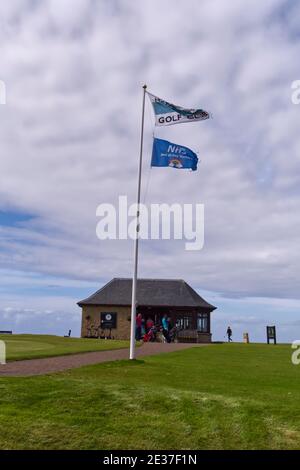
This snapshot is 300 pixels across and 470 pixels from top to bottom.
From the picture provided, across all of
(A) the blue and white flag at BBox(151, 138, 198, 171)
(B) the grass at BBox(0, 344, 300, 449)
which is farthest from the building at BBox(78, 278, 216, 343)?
(B) the grass at BBox(0, 344, 300, 449)

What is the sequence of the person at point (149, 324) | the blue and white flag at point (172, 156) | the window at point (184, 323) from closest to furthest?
the blue and white flag at point (172, 156)
the person at point (149, 324)
the window at point (184, 323)

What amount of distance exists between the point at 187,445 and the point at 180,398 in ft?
7.20

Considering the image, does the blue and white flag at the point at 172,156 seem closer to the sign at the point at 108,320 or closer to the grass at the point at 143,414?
the grass at the point at 143,414

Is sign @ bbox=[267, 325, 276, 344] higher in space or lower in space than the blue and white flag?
lower

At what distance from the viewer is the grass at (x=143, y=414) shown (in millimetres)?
7543

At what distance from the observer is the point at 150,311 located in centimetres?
4738

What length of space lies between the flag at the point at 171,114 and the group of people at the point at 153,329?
2395 centimetres

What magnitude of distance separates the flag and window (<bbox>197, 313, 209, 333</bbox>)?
92.6 ft

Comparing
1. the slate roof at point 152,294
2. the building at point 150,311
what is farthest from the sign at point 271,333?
the slate roof at point 152,294

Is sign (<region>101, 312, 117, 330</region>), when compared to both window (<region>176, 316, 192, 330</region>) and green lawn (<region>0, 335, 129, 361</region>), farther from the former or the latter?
green lawn (<region>0, 335, 129, 361</region>)

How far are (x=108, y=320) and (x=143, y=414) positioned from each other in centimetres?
3798

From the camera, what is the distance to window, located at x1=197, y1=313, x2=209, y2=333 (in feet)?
150

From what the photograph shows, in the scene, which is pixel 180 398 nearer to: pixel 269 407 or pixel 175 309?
pixel 269 407
